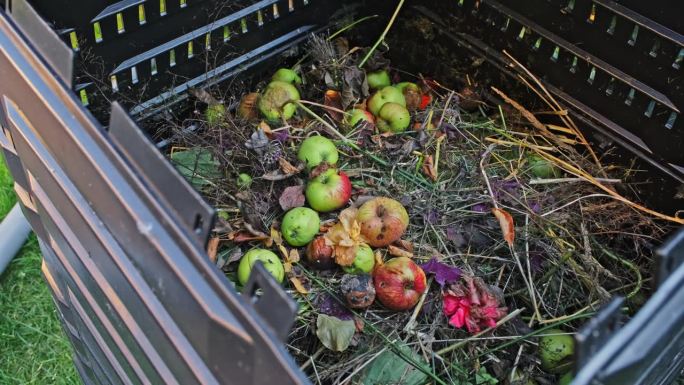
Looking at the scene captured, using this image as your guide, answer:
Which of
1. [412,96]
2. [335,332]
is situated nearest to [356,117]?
[412,96]

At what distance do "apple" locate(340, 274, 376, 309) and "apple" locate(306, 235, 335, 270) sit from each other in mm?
58

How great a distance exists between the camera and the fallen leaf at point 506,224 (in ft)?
5.27

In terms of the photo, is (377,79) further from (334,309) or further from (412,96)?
(334,309)

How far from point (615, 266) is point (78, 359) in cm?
126

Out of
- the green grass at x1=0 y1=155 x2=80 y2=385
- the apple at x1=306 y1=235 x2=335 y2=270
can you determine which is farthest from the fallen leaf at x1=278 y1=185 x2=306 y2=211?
the green grass at x1=0 y1=155 x2=80 y2=385

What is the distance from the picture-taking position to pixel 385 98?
1.89m

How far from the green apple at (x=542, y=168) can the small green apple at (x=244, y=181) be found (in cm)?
70

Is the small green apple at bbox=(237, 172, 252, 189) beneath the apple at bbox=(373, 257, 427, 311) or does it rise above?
above

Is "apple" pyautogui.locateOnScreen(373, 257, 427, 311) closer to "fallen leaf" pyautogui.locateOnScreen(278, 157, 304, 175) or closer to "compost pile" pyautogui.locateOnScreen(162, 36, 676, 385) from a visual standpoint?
"compost pile" pyautogui.locateOnScreen(162, 36, 676, 385)

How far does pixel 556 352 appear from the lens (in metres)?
1.45

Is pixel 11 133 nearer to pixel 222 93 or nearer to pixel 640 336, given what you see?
pixel 222 93

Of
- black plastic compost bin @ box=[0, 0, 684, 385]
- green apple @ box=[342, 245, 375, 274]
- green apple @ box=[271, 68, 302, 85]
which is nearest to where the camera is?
black plastic compost bin @ box=[0, 0, 684, 385]

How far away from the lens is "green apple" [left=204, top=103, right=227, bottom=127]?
1.72 m

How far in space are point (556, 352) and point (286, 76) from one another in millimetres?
940
